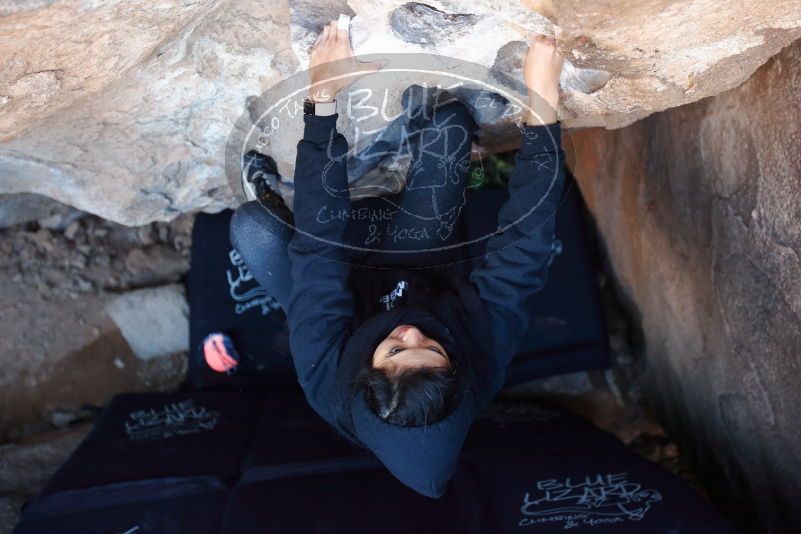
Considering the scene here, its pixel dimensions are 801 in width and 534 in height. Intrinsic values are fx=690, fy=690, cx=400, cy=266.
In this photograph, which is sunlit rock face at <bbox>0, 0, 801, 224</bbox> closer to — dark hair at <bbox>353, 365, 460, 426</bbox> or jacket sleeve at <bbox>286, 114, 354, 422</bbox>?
jacket sleeve at <bbox>286, 114, 354, 422</bbox>

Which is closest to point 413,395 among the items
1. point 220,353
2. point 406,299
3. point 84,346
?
point 406,299

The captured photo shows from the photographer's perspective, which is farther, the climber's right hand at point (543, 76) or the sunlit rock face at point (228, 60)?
the climber's right hand at point (543, 76)

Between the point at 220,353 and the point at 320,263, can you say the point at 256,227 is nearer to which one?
the point at 320,263

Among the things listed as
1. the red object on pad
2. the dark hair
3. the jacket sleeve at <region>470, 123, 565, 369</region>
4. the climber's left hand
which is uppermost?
the climber's left hand

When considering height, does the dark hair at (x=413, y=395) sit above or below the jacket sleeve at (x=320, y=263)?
below

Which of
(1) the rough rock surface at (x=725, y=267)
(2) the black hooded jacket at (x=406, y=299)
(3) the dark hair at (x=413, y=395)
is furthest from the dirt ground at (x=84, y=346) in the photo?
(3) the dark hair at (x=413, y=395)

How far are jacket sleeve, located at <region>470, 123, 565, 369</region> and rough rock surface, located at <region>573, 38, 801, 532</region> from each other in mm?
293

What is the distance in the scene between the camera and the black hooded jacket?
101cm

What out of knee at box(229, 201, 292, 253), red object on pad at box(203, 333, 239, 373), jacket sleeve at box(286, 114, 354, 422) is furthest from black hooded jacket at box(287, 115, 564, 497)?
red object on pad at box(203, 333, 239, 373)

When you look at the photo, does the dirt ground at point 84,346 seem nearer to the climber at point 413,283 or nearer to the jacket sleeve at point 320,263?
the climber at point 413,283

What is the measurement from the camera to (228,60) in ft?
3.72

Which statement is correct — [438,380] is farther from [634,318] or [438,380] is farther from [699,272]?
[634,318]

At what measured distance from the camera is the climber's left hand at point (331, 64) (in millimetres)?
1008

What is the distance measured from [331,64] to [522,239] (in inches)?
15.4
